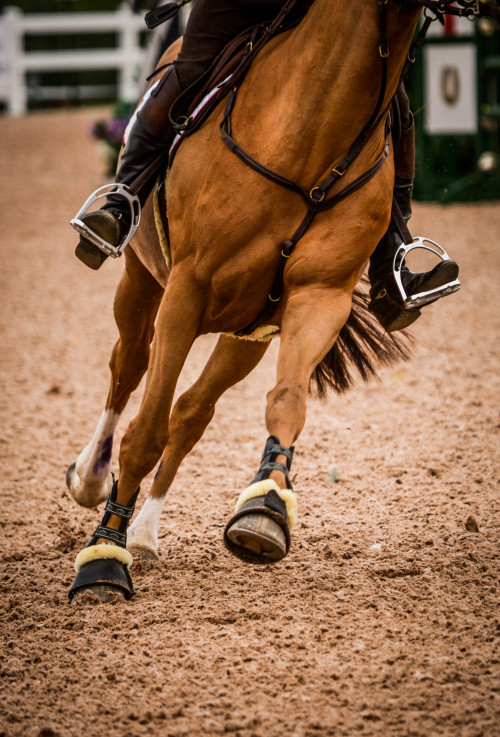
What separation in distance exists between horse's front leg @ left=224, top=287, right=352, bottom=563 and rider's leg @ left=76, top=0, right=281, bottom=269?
1062mm

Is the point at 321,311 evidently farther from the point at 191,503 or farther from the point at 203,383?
the point at 191,503

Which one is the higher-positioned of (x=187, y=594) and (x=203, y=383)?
(x=203, y=383)

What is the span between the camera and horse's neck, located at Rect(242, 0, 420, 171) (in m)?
3.03

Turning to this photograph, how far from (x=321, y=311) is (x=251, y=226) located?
387mm

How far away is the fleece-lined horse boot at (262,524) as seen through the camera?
2.71 meters

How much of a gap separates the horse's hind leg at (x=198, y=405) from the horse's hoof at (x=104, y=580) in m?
0.59

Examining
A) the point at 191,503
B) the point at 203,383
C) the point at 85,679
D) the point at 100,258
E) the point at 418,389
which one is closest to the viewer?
the point at 85,679

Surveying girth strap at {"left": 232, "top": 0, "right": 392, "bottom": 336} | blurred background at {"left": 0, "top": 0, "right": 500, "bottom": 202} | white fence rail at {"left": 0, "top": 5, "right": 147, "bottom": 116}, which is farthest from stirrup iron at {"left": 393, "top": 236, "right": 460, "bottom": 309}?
white fence rail at {"left": 0, "top": 5, "right": 147, "bottom": 116}

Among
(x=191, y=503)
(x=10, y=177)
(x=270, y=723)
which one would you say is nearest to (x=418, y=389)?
(x=191, y=503)

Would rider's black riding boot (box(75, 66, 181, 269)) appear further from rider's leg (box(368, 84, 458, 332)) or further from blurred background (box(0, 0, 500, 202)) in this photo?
blurred background (box(0, 0, 500, 202))

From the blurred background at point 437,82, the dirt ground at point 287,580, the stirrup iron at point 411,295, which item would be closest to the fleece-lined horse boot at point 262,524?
the dirt ground at point 287,580

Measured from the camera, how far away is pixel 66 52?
2455 centimetres

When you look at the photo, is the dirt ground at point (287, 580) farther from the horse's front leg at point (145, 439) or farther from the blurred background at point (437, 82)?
the blurred background at point (437, 82)

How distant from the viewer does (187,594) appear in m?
3.66
